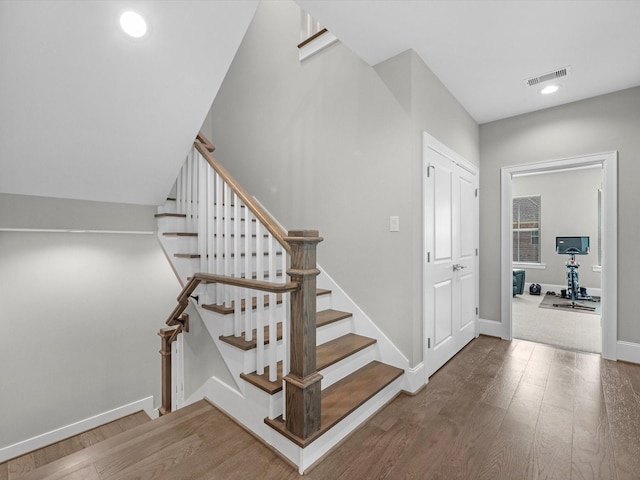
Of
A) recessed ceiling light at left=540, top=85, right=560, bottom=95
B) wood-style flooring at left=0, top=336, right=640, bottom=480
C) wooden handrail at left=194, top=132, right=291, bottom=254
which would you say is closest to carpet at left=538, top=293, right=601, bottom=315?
wood-style flooring at left=0, top=336, right=640, bottom=480

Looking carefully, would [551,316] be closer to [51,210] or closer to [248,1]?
[248,1]

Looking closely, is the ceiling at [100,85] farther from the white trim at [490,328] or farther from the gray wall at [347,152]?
the white trim at [490,328]

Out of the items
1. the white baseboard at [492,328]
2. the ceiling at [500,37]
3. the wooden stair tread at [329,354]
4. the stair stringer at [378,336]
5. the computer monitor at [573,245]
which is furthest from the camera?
the computer monitor at [573,245]

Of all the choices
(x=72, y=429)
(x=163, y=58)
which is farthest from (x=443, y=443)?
(x=72, y=429)

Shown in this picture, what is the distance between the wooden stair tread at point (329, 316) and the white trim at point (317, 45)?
2.46 m

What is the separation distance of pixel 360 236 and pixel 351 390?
1.21m

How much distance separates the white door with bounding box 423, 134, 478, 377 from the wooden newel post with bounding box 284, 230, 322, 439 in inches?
47.5

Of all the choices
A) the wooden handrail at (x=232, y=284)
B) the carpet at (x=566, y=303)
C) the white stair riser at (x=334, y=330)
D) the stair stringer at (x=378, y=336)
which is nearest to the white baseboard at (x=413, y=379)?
the stair stringer at (x=378, y=336)

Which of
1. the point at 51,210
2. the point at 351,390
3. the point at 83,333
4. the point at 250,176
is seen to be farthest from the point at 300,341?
the point at 83,333

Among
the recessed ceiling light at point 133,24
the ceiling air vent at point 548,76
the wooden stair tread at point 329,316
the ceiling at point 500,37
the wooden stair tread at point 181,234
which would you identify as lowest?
the wooden stair tread at point 329,316

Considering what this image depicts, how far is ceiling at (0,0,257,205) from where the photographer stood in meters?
1.65

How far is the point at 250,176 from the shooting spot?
3.82m

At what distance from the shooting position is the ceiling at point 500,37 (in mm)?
1928

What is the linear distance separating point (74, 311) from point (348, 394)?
298 cm
